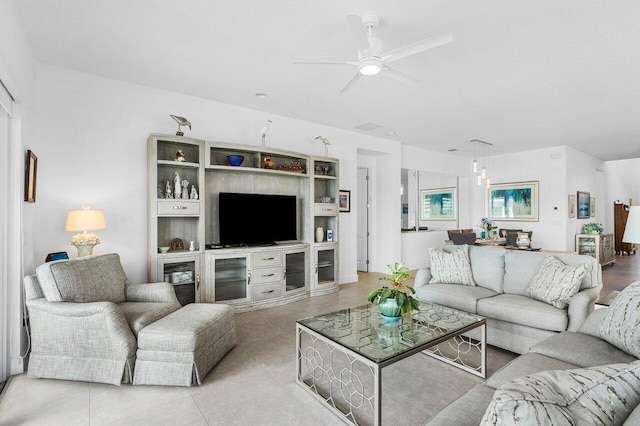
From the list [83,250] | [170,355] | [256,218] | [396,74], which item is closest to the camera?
[170,355]

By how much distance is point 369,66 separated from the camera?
259cm

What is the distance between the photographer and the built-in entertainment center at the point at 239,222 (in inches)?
153

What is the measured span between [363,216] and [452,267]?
138 inches

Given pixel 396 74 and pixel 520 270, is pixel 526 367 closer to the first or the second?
pixel 520 270

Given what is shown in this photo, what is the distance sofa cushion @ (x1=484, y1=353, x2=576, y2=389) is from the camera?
1.68 m

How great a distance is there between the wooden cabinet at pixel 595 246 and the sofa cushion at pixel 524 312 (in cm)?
580

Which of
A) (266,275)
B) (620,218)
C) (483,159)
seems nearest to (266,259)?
(266,275)

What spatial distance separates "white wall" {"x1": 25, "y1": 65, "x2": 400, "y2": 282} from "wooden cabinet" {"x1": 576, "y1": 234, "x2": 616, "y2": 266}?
775cm

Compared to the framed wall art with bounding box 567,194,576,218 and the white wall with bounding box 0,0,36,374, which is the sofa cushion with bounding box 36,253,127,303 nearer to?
the white wall with bounding box 0,0,36,374

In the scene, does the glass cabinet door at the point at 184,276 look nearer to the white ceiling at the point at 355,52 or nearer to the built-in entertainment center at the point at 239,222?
the built-in entertainment center at the point at 239,222

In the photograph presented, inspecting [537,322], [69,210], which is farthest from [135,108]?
Result: [537,322]

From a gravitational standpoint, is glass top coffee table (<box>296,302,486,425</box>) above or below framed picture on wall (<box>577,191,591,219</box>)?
below

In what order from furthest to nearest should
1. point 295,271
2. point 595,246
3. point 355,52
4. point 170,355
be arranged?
point 595,246 → point 295,271 → point 355,52 → point 170,355

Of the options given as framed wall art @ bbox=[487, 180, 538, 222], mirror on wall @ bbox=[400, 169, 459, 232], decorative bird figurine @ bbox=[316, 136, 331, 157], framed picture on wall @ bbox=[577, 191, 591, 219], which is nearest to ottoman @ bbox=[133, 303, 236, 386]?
decorative bird figurine @ bbox=[316, 136, 331, 157]
